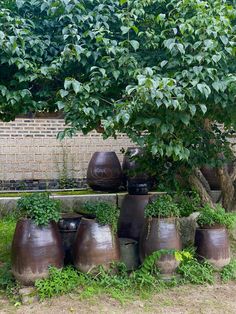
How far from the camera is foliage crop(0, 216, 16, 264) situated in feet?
14.0

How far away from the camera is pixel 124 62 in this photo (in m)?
2.73

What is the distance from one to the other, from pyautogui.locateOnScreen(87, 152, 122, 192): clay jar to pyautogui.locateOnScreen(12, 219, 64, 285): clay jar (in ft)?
7.70

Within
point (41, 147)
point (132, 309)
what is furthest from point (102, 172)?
point (132, 309)

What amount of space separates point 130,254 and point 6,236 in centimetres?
191

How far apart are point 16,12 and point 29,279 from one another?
2.34 m

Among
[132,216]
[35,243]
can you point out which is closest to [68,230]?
[35,243]

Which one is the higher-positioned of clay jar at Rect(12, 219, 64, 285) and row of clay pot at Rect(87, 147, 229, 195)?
row of clay pot at Rect(87, 147, 229, 195)

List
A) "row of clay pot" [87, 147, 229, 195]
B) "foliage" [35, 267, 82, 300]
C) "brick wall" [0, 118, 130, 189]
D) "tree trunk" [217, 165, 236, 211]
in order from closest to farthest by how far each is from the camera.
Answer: "foliage" [35, 267, 82, 300] → "tree trunk" [217, 165, 236, 211] → "row of clay pot" [87, 147, 229, 195] → "brick wall" [0, 118, 130, 189]

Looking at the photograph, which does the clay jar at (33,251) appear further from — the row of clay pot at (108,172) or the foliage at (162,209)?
the row of clay pot at (108,172)

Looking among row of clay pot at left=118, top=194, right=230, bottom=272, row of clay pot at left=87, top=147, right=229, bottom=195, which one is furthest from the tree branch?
row of clay pot at left=87, top=147, right=229, bottom=195

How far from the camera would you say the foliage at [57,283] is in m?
3.17

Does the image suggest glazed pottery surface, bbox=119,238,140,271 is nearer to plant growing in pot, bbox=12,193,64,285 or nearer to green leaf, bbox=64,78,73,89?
plant growing in pot, bbox=12,193,64,285

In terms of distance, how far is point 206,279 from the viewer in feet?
11.7

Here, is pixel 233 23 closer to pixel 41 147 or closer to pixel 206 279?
pixel 206 279
